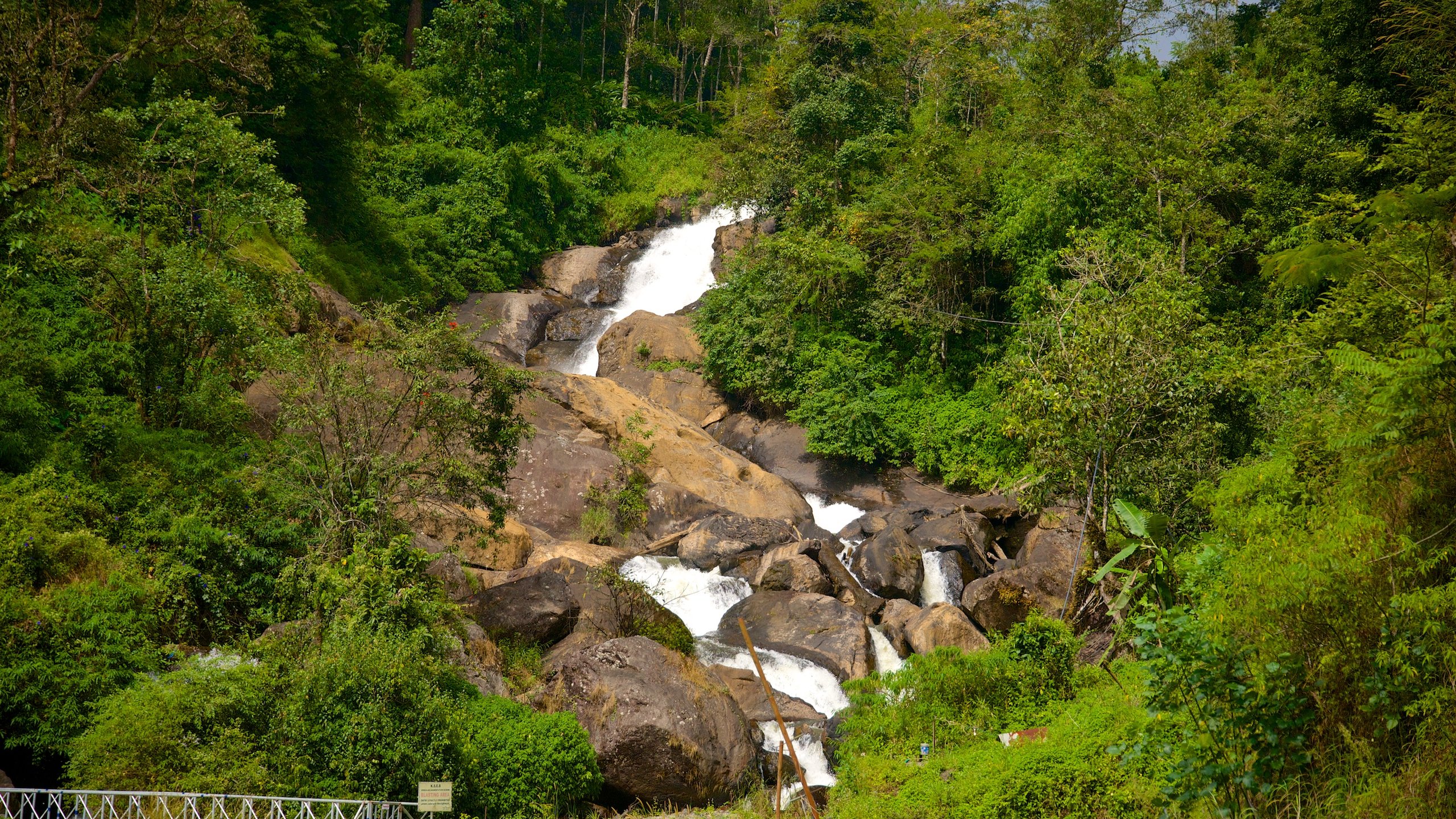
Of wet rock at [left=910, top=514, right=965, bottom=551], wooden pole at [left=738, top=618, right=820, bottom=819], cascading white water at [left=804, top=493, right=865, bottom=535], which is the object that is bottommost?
cascading white water at [left=804, top=493, right=865, bottom=535]

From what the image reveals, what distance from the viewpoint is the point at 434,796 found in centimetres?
1012

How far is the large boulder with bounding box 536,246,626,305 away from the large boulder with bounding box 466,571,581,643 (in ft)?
72.5

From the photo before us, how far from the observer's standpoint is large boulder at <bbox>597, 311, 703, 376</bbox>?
108 feet

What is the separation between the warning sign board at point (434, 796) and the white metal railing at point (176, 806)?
0.96m

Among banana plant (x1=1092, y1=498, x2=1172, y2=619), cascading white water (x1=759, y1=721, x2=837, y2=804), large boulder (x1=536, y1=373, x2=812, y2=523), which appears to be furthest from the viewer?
large boulder (x1=536, y1=373, x2=812, y2=523)

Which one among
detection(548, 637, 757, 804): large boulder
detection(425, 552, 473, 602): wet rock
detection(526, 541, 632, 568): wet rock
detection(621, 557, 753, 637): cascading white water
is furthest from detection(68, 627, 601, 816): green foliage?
detection(621, 557, 753, 637): cascading white water

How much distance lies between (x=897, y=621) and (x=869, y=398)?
10739mm

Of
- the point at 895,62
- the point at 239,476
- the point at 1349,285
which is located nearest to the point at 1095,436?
the point at 1349,285

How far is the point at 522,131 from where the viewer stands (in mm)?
41594

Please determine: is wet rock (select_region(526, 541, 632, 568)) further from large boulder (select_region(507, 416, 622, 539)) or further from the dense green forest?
the dense green forest

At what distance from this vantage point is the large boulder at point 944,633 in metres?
18.7

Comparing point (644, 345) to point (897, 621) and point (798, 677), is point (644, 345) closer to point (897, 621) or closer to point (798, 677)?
point (897, 621)

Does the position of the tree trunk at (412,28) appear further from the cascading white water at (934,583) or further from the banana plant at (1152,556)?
the banana plant at (1152,556)

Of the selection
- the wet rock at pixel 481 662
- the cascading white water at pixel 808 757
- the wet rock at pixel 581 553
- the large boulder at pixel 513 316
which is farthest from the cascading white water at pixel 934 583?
the large boulder at pixel 513 316
